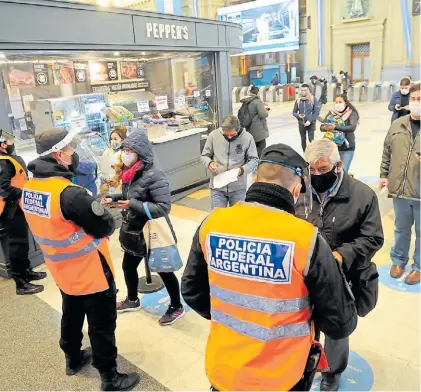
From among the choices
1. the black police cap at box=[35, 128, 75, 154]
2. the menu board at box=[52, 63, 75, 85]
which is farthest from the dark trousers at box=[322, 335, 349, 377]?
the menu board at box=[52, 63, 75, 85]

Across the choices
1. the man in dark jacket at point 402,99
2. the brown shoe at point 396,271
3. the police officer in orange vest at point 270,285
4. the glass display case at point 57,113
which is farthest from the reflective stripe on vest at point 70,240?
the man in dark jacket at point 402,99

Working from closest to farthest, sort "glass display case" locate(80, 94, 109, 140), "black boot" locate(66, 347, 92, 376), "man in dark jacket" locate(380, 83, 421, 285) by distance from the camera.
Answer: "black boot" locate(66, 347, 92, 376) → "man in dark jacket" locate(380, 83, 421, 285) → "glass display case" locate(80, 94, 109, 140)

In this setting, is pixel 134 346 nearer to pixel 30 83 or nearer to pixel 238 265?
pixel 238 265

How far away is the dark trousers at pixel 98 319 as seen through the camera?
7.97 feet

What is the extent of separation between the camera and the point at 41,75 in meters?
5.03

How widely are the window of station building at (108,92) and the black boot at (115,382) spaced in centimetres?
286

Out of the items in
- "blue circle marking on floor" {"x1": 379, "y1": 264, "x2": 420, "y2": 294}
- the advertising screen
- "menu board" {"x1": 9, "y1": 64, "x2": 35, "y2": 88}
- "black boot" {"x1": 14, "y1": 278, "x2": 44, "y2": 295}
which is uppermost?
the advertising screen

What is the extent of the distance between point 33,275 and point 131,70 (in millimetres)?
A: 3519

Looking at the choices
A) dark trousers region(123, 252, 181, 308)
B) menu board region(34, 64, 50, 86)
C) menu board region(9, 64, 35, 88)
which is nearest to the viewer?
dark trousers region(123, 252, 181, 308)

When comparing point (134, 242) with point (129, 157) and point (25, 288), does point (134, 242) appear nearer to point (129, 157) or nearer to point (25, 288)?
point (129, 157)

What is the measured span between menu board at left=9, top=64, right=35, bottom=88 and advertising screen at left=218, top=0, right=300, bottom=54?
14.6m

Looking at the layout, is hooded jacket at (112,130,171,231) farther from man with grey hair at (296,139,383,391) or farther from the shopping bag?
man with grey hair at (296,139,383,391)

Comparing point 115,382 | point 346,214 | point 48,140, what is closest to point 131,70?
point 48,140

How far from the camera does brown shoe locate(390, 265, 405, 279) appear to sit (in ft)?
12.1
